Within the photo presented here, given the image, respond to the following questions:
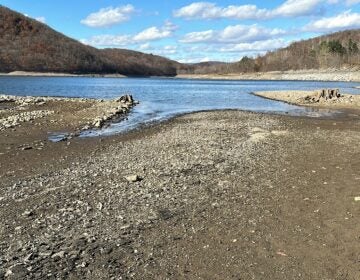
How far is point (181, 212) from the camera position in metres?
10.5

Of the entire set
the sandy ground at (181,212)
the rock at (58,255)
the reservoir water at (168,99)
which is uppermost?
the rock at (58,255)

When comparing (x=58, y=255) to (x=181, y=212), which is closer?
(x=58, y=255)

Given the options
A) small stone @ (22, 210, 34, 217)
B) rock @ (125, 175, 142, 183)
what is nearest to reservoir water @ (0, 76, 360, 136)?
rock @ (125, 175, 142, 183)

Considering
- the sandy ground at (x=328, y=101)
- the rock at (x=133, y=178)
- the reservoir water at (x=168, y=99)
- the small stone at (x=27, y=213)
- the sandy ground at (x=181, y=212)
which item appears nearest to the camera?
the sandy ground at (x=181, y=212)

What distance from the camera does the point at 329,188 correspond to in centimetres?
1263

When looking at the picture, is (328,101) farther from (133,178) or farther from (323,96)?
(133,178)

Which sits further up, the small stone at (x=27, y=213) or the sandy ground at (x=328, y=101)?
the small stone at (x=27, y=213)

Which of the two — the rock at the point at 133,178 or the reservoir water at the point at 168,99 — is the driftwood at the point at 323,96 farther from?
the rock at the point at 133,178

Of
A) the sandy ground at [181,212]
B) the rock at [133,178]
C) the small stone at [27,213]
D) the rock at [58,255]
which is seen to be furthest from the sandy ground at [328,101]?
the rock at [58,255]

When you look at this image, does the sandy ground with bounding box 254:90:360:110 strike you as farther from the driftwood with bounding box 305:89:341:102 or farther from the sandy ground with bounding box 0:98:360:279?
the sandy ground with bounding box 0:98:360:279

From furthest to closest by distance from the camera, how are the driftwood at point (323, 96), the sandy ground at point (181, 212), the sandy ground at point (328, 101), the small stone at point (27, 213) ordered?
1. the driftwood at point (323, 96)
2. the sandy ground at point (328, 101)
3. the small stone at point (27, 213)
4. the sandy ground at point (181, 212)

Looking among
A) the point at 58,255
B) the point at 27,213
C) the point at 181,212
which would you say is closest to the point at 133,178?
the point at 181,212

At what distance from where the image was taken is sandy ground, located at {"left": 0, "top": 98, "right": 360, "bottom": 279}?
784cm

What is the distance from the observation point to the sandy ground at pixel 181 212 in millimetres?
7840
